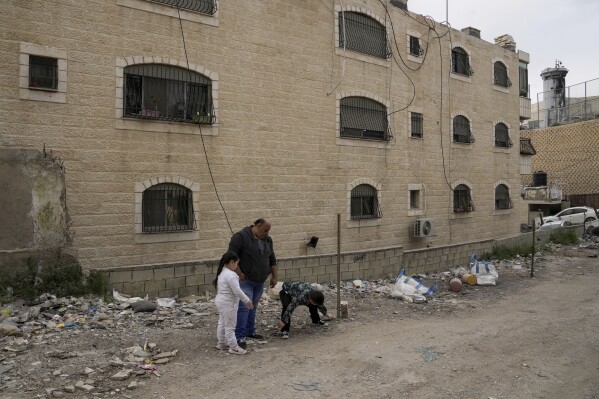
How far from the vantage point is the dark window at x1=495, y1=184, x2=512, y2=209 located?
63.0ft

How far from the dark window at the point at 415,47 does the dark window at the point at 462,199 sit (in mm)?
5246

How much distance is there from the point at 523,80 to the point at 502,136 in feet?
13.2

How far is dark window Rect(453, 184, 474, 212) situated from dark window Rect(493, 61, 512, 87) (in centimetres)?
532

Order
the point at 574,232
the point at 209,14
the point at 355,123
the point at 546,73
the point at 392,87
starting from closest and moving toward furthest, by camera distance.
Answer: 1. the point at 209,14
2. the point at 355,123
3. the point at 392,87
4. the point at 574,232
5. the point at 546,73

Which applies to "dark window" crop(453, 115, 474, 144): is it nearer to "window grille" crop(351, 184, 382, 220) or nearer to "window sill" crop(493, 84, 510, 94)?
"window sill" crop(493, 84, 510, 94)

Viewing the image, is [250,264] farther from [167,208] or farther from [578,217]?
[578,217]

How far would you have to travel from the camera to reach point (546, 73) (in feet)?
121

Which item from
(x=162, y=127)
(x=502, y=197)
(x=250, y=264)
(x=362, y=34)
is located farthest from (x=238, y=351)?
(x=502, y=197)

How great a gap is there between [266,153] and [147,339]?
6004 mm

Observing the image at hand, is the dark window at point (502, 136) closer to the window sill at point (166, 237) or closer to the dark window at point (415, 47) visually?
the dark window at point (415, 47)

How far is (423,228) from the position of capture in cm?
1502

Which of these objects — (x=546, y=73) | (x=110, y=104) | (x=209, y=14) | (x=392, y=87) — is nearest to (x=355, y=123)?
(x=392, y=87)

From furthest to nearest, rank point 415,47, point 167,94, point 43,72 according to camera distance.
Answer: point 415,47 < point 167,94 < point 43,72

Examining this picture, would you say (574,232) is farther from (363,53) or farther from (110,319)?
(110,319)
